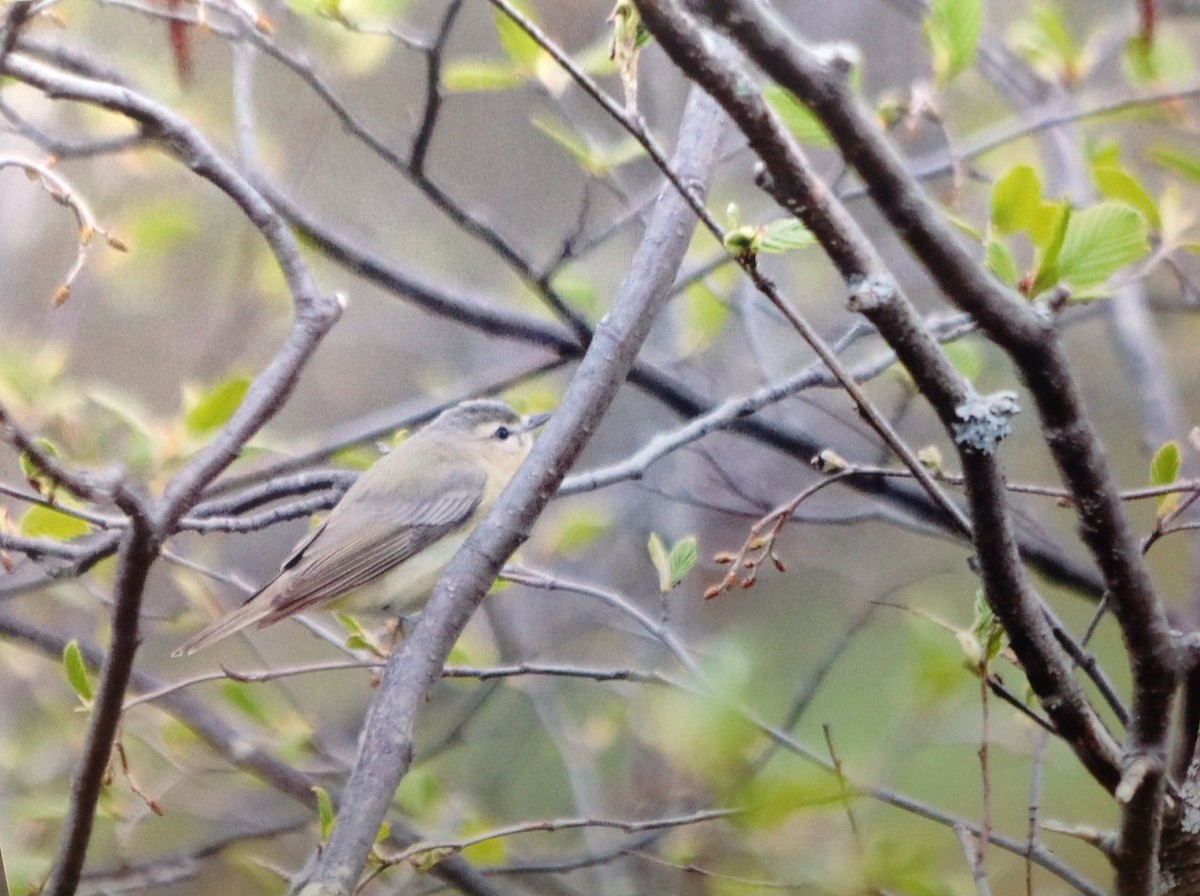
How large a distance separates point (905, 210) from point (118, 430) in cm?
64

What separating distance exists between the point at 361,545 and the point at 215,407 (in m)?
0.28

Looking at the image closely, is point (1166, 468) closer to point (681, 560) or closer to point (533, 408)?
point (681, 560)

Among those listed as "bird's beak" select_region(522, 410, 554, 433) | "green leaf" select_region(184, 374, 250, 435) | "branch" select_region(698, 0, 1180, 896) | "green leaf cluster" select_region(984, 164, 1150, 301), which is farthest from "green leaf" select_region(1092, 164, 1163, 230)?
"green leaf" select_region(184, 374, 250, 435)

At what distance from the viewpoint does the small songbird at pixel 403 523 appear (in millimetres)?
860

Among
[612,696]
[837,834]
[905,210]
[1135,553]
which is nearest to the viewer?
[905,210]

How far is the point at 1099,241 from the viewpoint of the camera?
19.8 inches

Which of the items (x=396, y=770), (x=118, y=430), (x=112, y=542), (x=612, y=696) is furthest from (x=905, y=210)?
(x=612, y=696)

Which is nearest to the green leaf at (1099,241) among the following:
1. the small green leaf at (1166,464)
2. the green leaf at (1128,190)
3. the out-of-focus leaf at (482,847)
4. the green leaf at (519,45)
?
the small green leaf at (1166,464)

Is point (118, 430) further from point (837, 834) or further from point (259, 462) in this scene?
point (837, 834)

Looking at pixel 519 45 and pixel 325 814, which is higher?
pixel 519 45

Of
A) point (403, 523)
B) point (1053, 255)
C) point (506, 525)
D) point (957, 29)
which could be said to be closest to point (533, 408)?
point (403, 523)

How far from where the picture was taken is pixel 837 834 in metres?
0.88

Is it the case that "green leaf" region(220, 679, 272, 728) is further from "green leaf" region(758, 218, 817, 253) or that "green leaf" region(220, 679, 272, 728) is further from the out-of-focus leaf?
"green leaf" region(758, 218, 817, 253)

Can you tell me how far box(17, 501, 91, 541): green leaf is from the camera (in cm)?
68
